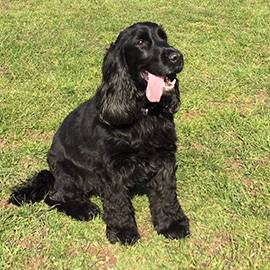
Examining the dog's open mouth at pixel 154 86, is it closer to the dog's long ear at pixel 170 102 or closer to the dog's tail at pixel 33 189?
the dog's long ear at pixel 170 102

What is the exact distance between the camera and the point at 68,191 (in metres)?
3.60

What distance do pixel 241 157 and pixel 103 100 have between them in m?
2.14

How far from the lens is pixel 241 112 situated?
17.0 feet

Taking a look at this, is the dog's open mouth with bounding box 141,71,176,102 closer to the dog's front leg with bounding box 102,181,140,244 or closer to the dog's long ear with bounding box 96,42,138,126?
the dog's long ear with bounding box 96,42,138,126

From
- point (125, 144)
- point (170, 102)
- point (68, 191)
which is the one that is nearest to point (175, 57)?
point (170, 102)

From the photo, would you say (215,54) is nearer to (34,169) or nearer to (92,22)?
(92,22)

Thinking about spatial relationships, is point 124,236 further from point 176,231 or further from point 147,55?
point 147,55

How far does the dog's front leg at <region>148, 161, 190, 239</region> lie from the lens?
324 cm

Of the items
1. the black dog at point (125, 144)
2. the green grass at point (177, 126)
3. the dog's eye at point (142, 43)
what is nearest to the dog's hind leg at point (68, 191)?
the black dog at point (125, 144)

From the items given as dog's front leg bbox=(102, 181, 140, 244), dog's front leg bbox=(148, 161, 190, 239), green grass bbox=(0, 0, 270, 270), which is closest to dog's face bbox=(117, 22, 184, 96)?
dog's front leg bbox=(148, 161, 190, 239)

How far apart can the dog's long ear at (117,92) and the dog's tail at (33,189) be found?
1.15 metres

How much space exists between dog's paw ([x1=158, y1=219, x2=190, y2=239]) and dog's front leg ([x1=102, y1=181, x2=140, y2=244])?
0.28m

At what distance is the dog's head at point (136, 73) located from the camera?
2831mm

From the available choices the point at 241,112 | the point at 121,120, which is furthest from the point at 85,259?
the point at 241,112
